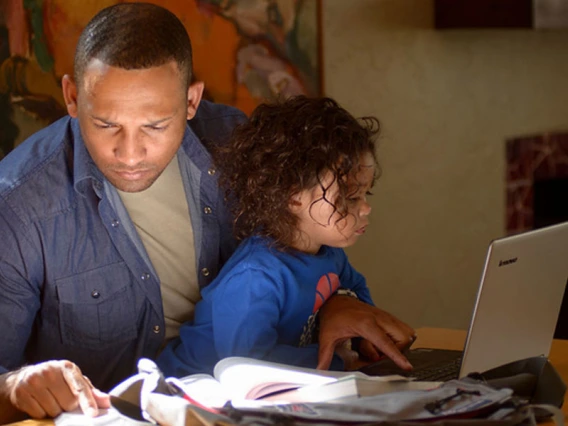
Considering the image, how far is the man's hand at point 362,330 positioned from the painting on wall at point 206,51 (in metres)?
0.55

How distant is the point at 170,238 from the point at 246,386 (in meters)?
0.59

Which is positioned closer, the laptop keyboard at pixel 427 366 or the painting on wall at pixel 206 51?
the laptop keyboard at pixel 427 366

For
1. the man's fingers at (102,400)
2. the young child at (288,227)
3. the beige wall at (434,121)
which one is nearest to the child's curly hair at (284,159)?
the young child at (288,227)

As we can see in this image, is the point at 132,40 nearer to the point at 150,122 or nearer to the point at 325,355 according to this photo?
the point at 150,122

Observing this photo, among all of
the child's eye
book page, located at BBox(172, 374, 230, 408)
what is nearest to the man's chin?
the child's eye

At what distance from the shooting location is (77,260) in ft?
6.42

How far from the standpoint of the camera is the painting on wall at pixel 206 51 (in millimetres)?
2332

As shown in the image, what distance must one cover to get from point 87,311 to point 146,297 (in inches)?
4.8

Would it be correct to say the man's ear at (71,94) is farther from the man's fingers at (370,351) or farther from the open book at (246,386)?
the man's fingers at (370,351)

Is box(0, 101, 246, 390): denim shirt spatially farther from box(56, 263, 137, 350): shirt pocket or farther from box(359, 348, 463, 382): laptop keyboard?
box(359, 348, 463, 382): laptop keyboard

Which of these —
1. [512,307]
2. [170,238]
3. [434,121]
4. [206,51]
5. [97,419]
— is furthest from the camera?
[434,121]

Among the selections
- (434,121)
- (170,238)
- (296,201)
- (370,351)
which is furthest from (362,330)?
(434,121)

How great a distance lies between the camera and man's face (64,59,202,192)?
1.78 metres

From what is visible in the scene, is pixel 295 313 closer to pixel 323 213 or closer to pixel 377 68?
pixel 323 213
